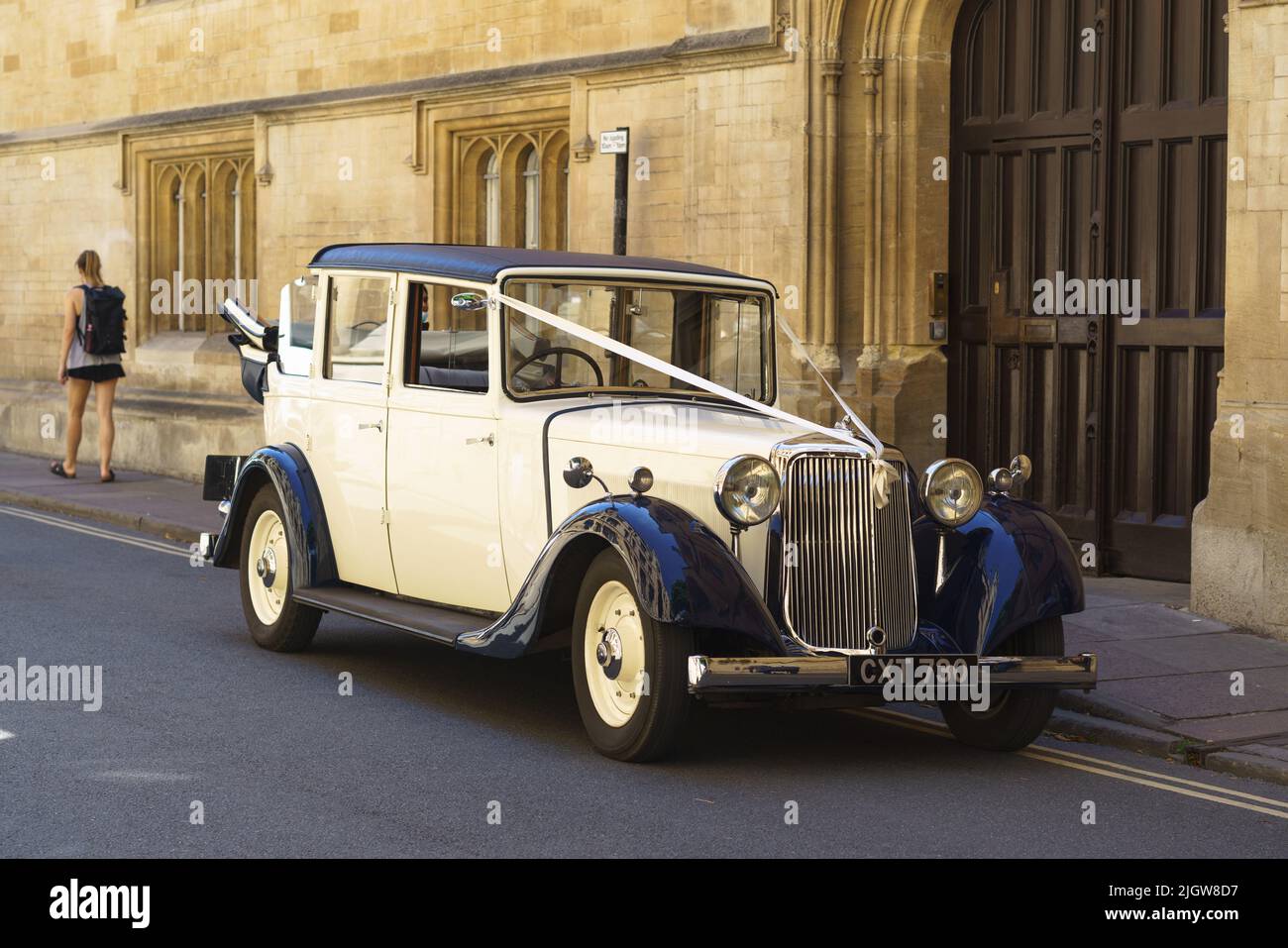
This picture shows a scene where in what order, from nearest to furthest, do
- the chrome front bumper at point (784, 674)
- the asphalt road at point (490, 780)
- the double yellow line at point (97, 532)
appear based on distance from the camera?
the asphalt road at point (490, 780)
the chrome front bumper at point (784, 674)
the double yellow line at point (97, 532)

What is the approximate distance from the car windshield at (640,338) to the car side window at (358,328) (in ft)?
3.01

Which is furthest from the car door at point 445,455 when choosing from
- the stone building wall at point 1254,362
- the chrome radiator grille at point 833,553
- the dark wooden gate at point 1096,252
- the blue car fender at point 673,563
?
the dark wooden gate at point 1096,252

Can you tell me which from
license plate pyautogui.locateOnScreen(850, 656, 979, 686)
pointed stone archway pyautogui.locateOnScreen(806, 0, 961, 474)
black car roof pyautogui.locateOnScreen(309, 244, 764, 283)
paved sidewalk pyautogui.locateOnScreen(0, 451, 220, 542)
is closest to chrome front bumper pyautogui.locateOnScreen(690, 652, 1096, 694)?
license plate pyautogui.locateOnScreen(850, 656, 979, 686)

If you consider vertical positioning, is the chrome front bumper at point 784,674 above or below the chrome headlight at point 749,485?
below

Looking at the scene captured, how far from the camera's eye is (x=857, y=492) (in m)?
7.06

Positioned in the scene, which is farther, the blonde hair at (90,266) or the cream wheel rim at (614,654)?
the blonde hair at (90,266)

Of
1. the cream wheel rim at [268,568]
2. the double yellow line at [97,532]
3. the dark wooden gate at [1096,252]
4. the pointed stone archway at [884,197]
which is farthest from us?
the double yellow line at [97,532]

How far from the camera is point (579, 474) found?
730 centimetres

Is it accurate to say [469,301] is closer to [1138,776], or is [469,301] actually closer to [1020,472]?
[1020,472]

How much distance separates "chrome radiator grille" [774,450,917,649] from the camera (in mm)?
7004

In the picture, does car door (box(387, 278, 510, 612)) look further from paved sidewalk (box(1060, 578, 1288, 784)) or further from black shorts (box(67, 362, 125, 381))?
black shorts (box(67, 362, 125, 381))

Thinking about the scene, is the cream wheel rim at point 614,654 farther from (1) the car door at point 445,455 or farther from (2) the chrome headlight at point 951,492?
(2) the chrome headlight at point 951,492

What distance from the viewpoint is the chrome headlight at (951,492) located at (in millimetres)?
7301
